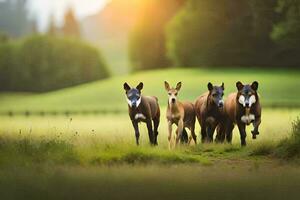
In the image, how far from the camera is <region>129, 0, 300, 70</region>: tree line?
10.0 m

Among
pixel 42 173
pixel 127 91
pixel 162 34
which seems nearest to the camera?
pixel 42 173

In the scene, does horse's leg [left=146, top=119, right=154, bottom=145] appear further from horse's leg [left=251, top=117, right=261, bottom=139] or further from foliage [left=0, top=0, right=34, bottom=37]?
foliage [left=0, top=0, right=34, bottom=37]

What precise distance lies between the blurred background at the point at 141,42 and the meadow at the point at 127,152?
67 millimetres

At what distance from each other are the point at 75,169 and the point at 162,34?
221 cm

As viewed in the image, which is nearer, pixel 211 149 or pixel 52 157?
pixel 52 157

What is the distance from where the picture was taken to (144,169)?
28.7 ft

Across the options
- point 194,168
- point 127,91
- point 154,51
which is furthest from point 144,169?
point 154,51

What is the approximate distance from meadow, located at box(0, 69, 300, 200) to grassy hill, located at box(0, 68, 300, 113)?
0.04 ft

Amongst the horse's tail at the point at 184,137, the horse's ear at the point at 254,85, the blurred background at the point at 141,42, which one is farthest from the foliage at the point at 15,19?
the horse's ear at the point at 254,85

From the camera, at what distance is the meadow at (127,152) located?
8.38 metres

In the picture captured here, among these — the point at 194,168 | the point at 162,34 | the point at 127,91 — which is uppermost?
the point at 162,34

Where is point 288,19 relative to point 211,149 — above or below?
above

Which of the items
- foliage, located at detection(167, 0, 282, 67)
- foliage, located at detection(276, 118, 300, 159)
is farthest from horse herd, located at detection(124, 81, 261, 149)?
foliage, located at detection(167, 0, 282, 67)

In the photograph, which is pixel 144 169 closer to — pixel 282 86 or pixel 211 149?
pixel 211 149
